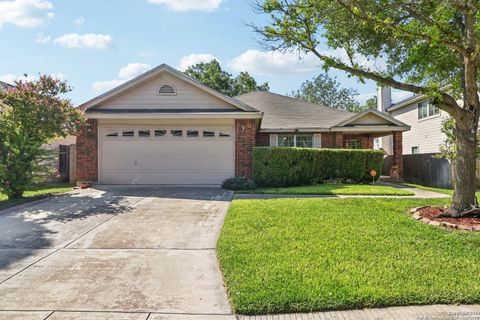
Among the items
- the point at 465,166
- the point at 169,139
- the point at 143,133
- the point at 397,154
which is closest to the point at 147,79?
the point at 143,133

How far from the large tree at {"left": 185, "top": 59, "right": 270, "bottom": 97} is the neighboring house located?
14.6 m

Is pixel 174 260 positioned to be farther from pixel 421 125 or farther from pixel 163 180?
pixel 421 125

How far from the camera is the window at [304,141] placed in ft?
60.2

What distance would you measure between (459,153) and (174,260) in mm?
6121

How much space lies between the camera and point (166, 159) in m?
14.4

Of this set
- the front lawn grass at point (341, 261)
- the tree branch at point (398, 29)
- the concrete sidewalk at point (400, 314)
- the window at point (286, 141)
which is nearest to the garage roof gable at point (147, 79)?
the window at point (286, 141)

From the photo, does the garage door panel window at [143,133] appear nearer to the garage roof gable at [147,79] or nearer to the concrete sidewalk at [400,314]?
the garage roof gable at [147,79]

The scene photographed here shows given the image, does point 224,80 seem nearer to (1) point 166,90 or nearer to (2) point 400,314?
(1) point 166,90

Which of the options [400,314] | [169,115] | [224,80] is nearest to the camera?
[400,314]

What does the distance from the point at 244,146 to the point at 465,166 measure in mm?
8036

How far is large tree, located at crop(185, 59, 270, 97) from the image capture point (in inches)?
1446

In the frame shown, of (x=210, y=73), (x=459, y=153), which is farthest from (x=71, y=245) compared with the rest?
(x=210, y=73)

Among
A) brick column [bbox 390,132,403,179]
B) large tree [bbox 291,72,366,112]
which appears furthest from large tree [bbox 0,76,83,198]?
large tree [bbox 291,72,366,112]

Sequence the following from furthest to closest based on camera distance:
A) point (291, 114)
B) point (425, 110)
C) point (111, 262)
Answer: point (425, 110) → point (291, 114) → point (111, 262)
